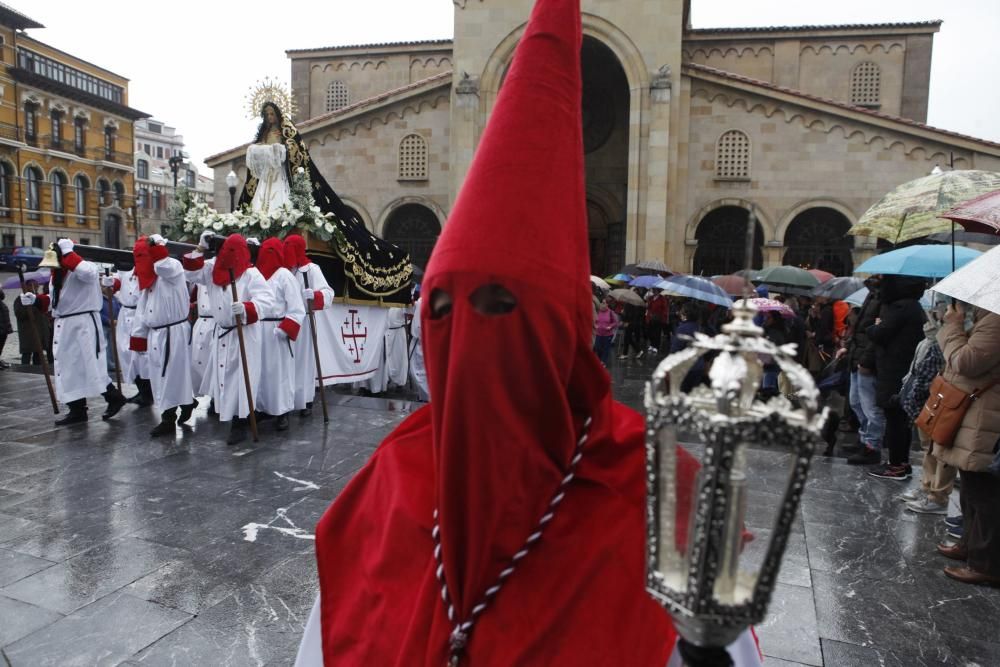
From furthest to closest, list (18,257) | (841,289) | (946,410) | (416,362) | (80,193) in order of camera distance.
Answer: (80,193) → (18,257) → (416,362) → (841,289) → (946,410)

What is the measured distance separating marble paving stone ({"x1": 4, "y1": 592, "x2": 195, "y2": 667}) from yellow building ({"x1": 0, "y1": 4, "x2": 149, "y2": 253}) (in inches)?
1906

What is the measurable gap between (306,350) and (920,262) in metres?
6.70

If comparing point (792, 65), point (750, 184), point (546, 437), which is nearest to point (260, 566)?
point (546, 437)

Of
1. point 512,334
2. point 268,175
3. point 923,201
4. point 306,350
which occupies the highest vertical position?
point 268,175

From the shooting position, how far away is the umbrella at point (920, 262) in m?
6.09

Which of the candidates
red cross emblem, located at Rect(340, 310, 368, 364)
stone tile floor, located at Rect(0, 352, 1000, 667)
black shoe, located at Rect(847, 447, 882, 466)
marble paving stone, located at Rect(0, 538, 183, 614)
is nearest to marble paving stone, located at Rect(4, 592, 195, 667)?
stone tile floor, located at Rect(0, 352, 1000, 667)

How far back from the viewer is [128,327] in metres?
9.56

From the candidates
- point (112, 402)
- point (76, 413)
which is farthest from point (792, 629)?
point (76, 413)

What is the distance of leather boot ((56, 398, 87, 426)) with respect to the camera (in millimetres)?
7705

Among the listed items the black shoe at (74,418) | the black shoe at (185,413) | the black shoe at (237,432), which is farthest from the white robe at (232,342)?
the black shoe at (74,418)

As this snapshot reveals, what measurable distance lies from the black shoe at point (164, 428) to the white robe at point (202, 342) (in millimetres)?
483

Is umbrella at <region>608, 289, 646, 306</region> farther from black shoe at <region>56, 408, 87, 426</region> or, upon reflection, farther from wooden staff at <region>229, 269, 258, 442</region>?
black shoe at <region>56, 408, 87, 426</region>

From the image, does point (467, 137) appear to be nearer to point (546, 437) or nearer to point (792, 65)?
point (792, 65)

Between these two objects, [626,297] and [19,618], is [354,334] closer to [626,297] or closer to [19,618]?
[626,297]
